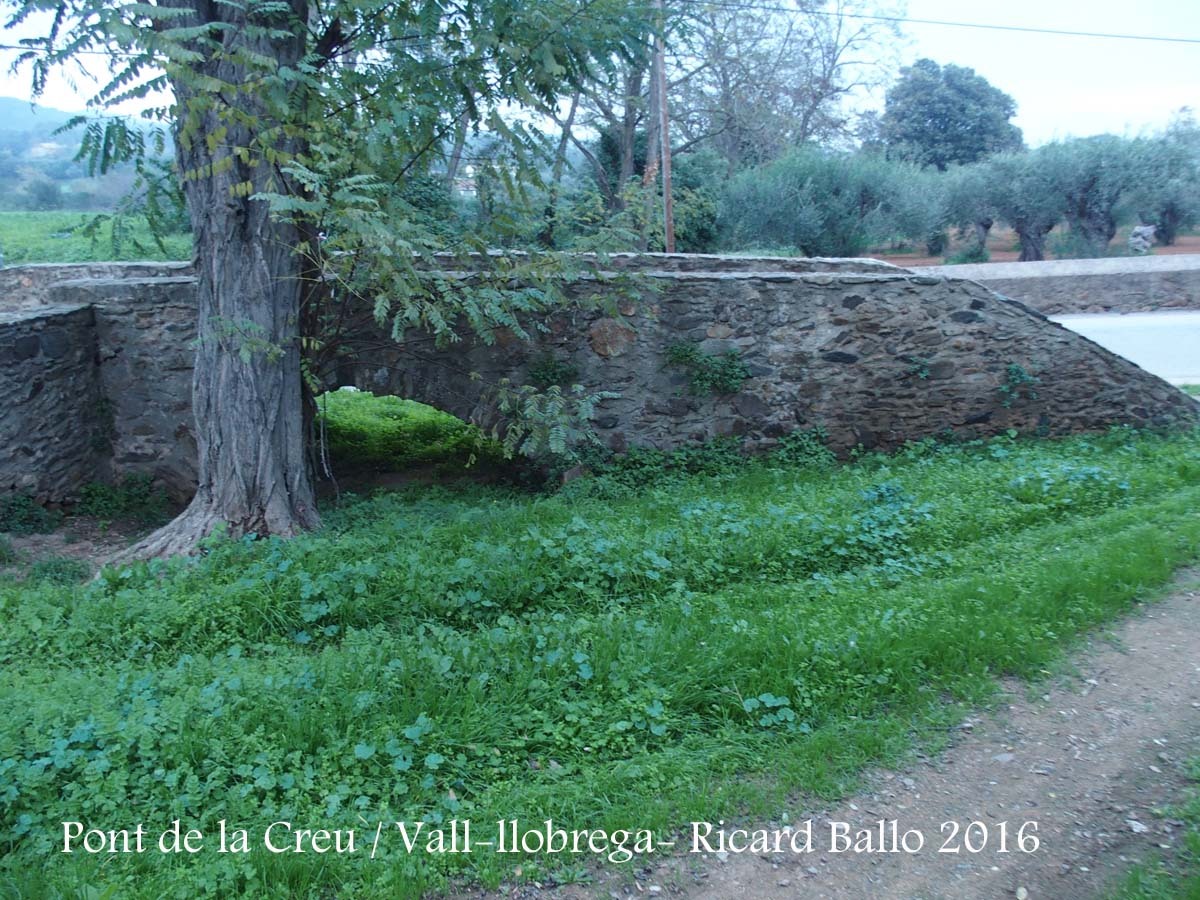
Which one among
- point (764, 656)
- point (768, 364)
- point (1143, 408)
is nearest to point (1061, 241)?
point (1143, 408)

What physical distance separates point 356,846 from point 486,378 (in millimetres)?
4946

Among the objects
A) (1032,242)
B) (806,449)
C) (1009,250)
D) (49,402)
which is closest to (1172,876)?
(806,449)

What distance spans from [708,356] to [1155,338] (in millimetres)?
9799

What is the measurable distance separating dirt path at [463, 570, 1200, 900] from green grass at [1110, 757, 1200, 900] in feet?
0.19

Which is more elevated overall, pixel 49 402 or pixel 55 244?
pixel 55 244

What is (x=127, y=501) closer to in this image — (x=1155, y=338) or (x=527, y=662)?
(x=527, y=662)

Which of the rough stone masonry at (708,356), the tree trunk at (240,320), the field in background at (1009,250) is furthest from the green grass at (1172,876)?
the field in background at (1009,250)

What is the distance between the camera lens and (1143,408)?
8297mm

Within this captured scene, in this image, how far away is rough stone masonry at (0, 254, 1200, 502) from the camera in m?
7.60

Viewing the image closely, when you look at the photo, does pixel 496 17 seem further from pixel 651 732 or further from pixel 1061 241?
pixel 1061 241

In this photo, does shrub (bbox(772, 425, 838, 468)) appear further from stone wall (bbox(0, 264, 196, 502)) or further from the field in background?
the field in background

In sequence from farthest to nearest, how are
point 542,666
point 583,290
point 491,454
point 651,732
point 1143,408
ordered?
1. point 491,454
2. point 1143,408
3. point 583,290
4. point 542,666
5. point 651,732

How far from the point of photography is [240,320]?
20.0ft

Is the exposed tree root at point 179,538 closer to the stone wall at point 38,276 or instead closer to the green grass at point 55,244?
the stone wall at point 38,276
